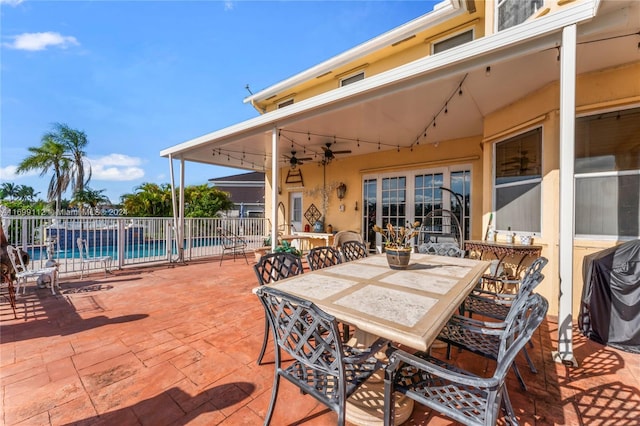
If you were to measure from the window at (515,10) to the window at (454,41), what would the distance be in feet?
3.07

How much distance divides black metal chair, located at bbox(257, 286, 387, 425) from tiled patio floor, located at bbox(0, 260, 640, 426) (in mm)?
349

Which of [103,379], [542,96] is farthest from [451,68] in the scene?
[103,379]

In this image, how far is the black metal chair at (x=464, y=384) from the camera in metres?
1.04

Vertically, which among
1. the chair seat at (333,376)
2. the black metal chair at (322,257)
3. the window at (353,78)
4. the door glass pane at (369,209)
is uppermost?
the window at (353,78)

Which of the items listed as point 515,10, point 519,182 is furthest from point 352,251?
point 515,10

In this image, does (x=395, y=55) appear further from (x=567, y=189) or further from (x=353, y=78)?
(x=567, y=189)

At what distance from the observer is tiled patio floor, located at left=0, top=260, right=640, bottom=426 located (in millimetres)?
1565

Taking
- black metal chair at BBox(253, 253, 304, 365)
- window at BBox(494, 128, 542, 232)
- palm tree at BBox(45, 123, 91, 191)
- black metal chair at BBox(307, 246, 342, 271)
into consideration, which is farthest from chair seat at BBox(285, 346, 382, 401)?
palm tree at BBox(45, 123, 91, 191)

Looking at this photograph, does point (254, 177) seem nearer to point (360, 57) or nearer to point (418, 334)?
point (360, 57)

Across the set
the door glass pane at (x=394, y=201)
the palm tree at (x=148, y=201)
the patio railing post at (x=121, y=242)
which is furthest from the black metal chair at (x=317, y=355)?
the palm tree at (x=148, y=201)

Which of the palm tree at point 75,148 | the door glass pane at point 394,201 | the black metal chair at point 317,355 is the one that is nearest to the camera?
the black metal chair at point 317,355

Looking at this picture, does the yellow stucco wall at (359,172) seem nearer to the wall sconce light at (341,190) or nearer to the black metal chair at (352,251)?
the wall sconce light at (341,190)

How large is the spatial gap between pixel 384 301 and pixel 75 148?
59.8ft

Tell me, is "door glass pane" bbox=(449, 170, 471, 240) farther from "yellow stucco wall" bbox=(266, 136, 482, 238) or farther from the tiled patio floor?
the tiled patio floor
